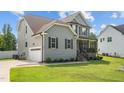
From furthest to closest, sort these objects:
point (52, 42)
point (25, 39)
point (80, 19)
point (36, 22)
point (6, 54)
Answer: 1. point (6, 54)
2. point (80, 19)
3. point (25, 39)
4. point (36, 22)
5. point (52, 42)

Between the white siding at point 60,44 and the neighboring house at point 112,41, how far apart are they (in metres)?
4.87

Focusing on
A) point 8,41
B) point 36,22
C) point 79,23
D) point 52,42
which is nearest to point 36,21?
point 36,22

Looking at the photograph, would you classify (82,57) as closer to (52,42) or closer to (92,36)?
(52,42)

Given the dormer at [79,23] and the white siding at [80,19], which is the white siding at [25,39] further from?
the white siding at [80,19]

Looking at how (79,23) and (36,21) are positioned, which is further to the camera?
(79,23)

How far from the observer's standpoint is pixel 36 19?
20016 millimetres

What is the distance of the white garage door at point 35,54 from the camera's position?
17.4 meters

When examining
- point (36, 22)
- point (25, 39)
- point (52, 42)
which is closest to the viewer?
point (52, 42)

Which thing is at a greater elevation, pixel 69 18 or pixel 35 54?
pixel 69 18

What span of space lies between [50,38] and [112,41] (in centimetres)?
860

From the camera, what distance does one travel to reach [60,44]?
18.2 meters

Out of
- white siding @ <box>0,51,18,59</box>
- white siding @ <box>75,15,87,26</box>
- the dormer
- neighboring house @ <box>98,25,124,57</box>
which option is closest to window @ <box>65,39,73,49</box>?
the dormer
